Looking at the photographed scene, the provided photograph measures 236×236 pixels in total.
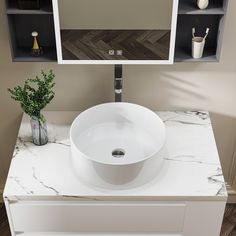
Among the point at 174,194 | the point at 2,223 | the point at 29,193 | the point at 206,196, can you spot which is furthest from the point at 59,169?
the point at 2,223

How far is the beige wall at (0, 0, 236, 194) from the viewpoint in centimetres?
212

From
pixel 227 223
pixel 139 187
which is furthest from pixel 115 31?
pixel 227 223

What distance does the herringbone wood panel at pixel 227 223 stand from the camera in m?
2.51

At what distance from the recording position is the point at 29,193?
5.86ft

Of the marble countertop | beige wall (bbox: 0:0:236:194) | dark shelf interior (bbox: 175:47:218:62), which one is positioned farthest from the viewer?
beige wall (bbox: 0:0:236:194)

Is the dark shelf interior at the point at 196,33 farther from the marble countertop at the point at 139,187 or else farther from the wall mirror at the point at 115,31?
the marble countertop at the point at 139,187

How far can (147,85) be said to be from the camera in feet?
7.18

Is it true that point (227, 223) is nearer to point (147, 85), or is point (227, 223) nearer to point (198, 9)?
point (147, 85)

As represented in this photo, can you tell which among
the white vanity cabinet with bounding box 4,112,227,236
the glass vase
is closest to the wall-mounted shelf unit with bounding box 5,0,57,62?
the glass vase

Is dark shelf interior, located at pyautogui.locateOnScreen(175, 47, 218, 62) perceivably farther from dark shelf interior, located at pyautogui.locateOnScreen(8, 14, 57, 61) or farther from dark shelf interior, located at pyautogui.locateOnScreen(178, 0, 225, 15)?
dark shelf interior, located at pyautogui.locateOnScreen(8, 14, 57, 61)

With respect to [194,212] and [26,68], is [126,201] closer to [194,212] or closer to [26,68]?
[194,212]

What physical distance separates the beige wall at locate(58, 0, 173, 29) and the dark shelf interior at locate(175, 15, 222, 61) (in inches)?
6.9

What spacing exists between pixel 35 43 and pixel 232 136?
1143 millimetres

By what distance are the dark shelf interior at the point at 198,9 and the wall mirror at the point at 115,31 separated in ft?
0.23
